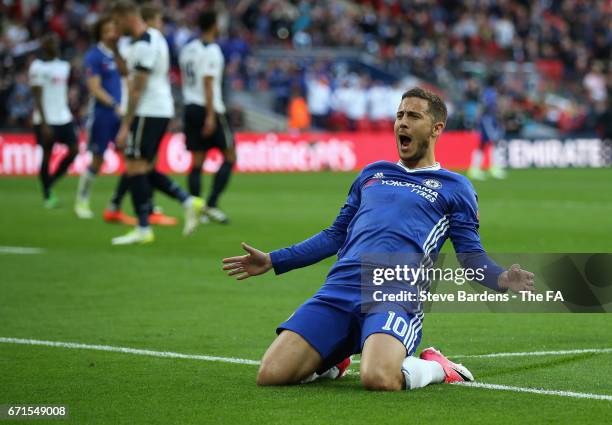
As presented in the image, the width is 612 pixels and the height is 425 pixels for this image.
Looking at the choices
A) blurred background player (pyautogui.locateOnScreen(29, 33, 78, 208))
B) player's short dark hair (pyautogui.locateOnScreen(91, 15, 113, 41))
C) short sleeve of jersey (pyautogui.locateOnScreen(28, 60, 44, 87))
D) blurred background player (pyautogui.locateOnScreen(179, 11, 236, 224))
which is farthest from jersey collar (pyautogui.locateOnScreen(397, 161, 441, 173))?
short sleeve of jersey (pyautogui.locateOnScreen(28, 60, 44, 87))

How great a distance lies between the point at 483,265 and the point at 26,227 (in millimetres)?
10802

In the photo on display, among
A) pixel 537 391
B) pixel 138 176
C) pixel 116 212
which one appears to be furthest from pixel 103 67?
pixel 537 391

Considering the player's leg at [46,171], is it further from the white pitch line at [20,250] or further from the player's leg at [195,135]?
the white pitch line at [20,250]

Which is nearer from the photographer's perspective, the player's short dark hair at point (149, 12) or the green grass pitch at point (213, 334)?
the green grass pitch at point (213, 334)

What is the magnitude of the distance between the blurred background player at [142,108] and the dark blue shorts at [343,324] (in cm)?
742

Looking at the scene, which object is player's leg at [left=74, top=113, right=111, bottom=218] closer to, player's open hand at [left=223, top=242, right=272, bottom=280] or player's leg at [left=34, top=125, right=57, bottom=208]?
player's leg at [left=34, top=125, right=57, bottom=208]

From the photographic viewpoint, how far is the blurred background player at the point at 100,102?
55.7 ft

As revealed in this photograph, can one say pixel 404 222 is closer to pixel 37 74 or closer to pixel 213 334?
pixel 213 334

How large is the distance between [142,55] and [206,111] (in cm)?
277

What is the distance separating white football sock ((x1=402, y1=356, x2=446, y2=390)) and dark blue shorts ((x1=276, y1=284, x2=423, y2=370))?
0.09 m

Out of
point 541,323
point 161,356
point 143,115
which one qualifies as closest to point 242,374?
point 161,356

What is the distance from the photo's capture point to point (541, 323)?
896 cm

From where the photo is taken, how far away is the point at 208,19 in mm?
15812

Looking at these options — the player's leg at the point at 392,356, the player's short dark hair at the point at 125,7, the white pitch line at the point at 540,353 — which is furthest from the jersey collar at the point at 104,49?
the player's leg at the point at 392,356
